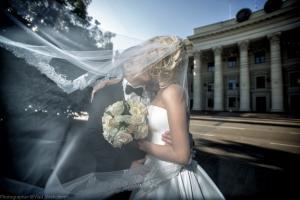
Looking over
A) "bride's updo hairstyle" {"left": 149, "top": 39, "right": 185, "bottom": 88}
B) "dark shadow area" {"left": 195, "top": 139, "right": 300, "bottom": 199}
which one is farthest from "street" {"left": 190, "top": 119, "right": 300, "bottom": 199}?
"bride's updo hairstyle" {"left": 149, "top": 39, "right": 185, "bottom": 88}

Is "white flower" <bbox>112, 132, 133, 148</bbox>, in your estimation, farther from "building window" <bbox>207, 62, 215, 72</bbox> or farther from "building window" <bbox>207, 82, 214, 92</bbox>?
"building window" <bbox>207, 62, 215, 72</bbox>

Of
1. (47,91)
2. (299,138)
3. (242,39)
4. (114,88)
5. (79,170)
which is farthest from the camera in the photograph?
(242,39)

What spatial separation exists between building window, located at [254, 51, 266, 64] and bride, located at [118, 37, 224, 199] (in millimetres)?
37489

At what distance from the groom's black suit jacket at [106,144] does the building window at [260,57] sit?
38.2 m

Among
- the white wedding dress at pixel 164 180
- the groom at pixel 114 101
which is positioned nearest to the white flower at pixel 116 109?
the groom at pixel 114 101

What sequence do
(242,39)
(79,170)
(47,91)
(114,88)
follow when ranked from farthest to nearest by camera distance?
(242,39), (47,91), (79,170), (114,88)

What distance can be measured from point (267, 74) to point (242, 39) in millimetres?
8043

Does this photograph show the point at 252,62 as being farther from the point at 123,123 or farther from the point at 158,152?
the point at 123,123

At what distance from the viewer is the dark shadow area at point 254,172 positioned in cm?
353

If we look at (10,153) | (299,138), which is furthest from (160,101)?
(299,138)

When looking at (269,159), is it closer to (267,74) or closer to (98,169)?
(98,169)

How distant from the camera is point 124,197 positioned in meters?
1.86

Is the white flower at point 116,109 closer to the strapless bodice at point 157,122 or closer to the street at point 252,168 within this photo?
the strapless bodice at point 157,122

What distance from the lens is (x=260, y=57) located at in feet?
107
